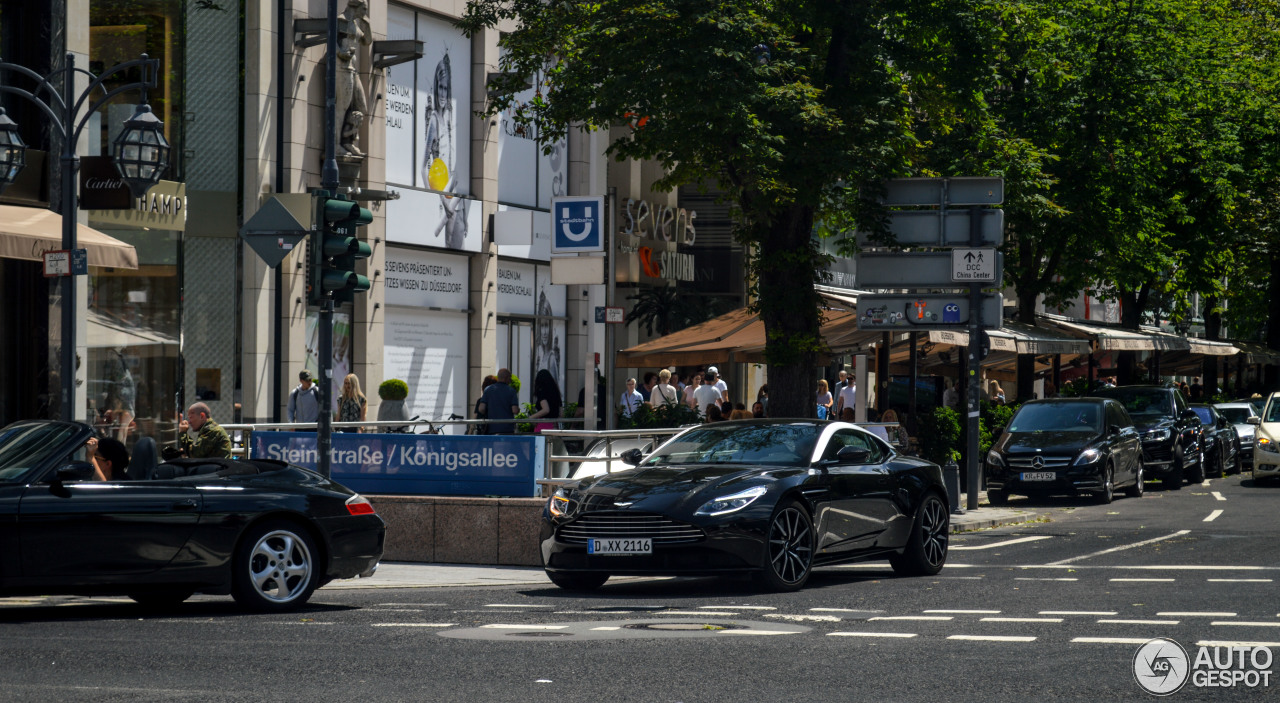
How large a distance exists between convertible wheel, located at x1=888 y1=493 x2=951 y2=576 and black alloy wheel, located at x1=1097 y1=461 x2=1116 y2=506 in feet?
37.0

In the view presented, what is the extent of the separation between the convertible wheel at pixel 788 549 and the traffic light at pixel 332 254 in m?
4.82

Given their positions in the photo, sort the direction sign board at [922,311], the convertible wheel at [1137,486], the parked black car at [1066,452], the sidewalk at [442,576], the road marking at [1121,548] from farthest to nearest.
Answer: the convertible wheel at [1137,486] < the parked black car at [1066,452] < the direction sign board at [922,311] < the road marking at [1121,548] < the sidewalk at [442,576]

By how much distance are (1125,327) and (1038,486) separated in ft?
65.8

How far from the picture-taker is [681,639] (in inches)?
372

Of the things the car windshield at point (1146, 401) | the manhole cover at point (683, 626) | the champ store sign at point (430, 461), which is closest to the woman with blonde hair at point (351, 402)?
the champ store sign at point (430, 461)

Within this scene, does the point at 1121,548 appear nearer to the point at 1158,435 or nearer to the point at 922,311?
the point at 922,311

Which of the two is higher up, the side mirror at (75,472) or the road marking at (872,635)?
the side mirror at (75,472)

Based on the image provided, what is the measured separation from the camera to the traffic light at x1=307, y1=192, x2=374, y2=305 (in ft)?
49.3

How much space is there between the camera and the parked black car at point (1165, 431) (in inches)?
1133

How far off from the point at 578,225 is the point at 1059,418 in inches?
439

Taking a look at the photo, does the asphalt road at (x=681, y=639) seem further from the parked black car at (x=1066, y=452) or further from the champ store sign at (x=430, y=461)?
the parked black car at (x=1066, y=452)

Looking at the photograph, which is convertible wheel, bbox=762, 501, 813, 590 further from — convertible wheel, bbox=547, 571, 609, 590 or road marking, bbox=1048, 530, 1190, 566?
road marking, bbox=1048, 530, 1190, 566

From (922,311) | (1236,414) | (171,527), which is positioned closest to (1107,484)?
(922,311)

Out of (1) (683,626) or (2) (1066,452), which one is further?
(2) (1066,452)
